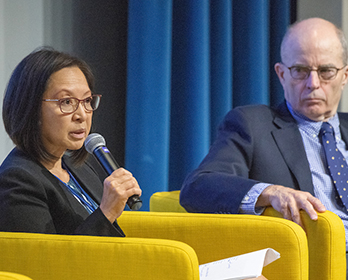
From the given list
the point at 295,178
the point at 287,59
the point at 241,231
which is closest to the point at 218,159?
the point at 295,178

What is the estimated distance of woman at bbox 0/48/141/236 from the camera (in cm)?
106

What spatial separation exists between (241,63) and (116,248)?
1.80 m

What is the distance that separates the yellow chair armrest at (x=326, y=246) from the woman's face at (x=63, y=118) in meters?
0.71

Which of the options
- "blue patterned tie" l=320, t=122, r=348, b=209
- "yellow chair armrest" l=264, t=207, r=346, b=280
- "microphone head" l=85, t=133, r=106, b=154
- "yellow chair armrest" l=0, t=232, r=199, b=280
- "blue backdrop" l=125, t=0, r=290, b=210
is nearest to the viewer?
"yellow chair armrest" l=0, t=232, r=199, b=280

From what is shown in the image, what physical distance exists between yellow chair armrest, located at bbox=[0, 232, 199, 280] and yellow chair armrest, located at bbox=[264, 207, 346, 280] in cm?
51

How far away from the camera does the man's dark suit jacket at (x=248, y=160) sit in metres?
1.53

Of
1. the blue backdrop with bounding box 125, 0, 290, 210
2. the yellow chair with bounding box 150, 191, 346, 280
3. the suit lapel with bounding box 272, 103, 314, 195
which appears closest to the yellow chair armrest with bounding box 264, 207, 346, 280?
the yellow chair with bounding box 150, 191, 346, 280

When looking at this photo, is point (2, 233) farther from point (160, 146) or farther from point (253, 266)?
point (160, 146)

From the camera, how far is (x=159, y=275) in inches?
37.0

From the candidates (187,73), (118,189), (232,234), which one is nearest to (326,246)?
(232,234)

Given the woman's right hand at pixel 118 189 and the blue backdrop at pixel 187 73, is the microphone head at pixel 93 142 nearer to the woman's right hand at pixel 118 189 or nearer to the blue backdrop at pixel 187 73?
the woman's right hand at pixel 118 189

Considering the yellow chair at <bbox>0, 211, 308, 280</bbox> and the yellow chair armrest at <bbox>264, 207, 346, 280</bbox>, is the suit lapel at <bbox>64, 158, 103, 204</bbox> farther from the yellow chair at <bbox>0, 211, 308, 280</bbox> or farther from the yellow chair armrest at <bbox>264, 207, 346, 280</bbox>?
the yellow chair armrest at <bbox>264, 207, 346, 280</bbox>

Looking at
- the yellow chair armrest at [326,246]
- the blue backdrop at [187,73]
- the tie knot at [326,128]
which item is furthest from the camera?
the blue backdrop at [187,73]

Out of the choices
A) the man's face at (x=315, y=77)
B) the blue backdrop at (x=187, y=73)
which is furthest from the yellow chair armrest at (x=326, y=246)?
the blue backdrop at (x=187, y=73)
